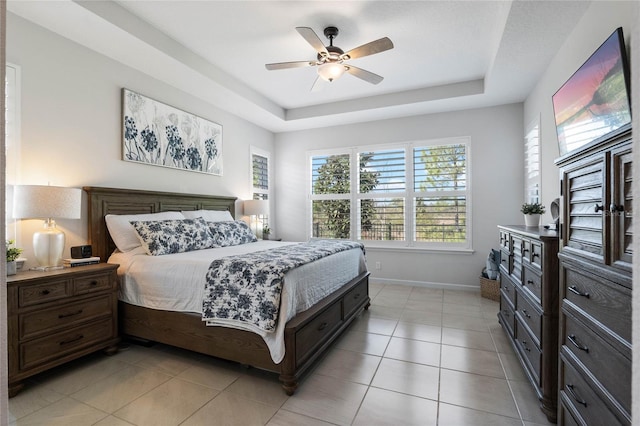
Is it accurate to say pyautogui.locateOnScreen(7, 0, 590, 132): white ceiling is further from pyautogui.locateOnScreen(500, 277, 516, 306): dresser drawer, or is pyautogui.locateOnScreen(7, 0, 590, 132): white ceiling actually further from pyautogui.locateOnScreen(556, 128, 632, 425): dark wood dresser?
pyautogui.locateOnScreen(500, 277, 516, 306): dresser drawer

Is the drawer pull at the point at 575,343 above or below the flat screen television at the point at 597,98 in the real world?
below

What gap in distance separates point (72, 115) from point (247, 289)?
2340 mm

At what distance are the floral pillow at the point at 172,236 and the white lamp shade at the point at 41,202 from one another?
58 cm

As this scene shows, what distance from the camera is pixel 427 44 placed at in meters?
3.16

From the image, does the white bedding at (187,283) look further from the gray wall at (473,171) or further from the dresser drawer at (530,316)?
the gray wall at (473,171)

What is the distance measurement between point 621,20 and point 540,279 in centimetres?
165

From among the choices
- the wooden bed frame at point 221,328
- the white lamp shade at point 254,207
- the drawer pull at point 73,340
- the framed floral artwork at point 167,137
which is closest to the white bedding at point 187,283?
the wooden bed frame at point 221,328

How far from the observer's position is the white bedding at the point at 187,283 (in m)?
2.09

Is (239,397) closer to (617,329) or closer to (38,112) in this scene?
(617,329)

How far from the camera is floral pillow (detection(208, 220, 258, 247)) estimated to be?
3.50 meters

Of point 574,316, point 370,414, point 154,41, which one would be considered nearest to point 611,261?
point 574,316

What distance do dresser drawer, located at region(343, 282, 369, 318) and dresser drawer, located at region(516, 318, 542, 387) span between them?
143cm

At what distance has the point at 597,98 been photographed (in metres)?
1.86

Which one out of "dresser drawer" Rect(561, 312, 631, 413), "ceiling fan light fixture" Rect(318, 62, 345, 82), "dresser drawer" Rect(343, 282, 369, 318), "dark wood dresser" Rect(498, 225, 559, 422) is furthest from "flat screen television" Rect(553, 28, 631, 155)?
"dresser drawer" Rect(343, 282, 369, 318)
